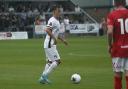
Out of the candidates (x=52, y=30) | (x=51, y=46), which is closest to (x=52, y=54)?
(x=51, y=46)

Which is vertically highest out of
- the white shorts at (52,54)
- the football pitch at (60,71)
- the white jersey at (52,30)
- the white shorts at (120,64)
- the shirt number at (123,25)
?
the shirt number at (123,25)

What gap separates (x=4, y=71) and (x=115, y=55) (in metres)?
9.99

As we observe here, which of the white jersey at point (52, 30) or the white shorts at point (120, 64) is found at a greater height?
the white jersey at point (52, 30)

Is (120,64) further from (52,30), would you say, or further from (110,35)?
(52,30)

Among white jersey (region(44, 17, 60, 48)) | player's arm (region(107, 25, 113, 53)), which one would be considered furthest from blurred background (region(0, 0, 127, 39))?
player's arm (region(107, 25, 113, 53))

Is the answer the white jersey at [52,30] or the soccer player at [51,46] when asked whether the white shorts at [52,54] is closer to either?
the soccer player at [51,46]

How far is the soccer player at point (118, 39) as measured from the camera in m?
13.6

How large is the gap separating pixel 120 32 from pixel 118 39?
7.5 inches

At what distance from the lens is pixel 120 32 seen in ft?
45.3

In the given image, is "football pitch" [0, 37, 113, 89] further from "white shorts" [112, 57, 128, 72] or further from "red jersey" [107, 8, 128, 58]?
"red jersey" [107, 8, 128, 58]

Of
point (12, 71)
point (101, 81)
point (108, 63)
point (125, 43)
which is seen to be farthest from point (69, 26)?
point (125, 43)

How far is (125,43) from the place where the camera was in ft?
45.5

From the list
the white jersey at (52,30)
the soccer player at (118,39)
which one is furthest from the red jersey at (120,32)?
the white jersey at (52,30)

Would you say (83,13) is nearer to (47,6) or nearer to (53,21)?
(47,6)
